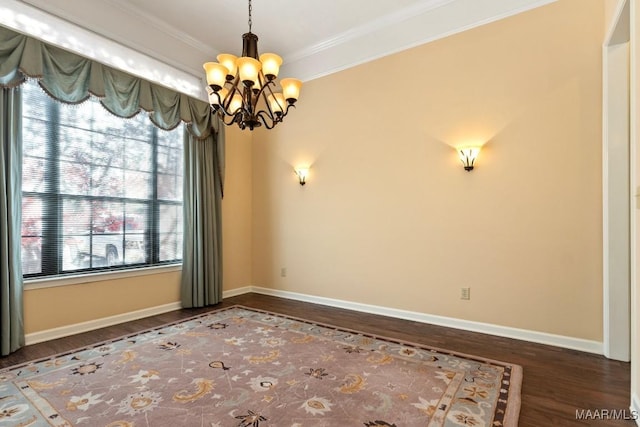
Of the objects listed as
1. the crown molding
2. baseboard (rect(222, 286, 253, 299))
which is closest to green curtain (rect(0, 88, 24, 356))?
baseboard (rect(222, 286, 253, 299))

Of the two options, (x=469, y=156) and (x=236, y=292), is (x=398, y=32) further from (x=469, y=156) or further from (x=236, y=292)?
(x=236, y=292)

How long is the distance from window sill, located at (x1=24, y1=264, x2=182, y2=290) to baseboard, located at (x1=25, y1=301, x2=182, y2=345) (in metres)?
0.43

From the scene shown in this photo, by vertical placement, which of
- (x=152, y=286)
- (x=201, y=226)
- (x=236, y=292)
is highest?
(x=201, y=226)

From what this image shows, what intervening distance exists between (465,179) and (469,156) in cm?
25

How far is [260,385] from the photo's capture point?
7.68ft

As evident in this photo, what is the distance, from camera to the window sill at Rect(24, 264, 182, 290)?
3.22 m

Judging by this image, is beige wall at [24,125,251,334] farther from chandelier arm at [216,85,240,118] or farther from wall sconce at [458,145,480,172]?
wall sconce at [458,145,480,172]

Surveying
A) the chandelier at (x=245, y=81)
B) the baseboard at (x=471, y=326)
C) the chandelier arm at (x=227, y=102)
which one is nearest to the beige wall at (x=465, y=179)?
the baseboard at (x=471, y=326)

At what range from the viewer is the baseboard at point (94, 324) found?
321 cm

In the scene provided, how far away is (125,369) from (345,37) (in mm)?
4357

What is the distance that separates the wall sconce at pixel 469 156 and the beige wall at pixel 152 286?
3.29 metres

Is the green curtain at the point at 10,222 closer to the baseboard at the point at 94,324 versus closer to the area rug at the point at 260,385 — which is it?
the baseboard at the point at 94,324

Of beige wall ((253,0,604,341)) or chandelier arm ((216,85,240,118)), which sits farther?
beige wall ((253,0,604,341))

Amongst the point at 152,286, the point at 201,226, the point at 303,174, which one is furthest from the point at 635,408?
the point at 152,286
